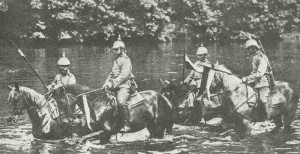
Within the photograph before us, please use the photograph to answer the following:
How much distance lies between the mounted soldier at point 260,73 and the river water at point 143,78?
4.89 feet

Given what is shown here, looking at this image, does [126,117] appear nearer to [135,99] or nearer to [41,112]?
[135,99]

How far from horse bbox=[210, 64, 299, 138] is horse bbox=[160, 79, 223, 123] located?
2.42ft

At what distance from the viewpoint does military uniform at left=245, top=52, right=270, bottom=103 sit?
55.3 ft

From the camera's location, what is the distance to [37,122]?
16.1 metres

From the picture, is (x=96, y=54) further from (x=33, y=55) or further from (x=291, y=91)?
(x=291, y=91)

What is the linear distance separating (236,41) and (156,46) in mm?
16552

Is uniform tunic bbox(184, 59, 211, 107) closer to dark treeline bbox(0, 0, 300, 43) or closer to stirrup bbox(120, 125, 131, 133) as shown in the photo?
stirrup bbox(120, 125, 131, 133)

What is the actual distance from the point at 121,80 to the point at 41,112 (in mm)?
2679

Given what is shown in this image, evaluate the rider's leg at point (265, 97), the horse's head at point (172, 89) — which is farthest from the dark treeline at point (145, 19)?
the rider's leg at point (265, 97)

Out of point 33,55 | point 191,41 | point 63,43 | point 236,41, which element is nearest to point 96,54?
point 33,55

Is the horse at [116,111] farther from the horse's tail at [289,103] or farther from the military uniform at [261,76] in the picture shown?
the horse's tail at [289,103]

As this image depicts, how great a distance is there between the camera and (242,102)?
656 inches

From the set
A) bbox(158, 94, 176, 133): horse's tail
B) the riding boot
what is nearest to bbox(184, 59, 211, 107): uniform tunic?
bbox(158, 94, 176, 133): horse's tail

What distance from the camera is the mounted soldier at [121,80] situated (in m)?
16.0
